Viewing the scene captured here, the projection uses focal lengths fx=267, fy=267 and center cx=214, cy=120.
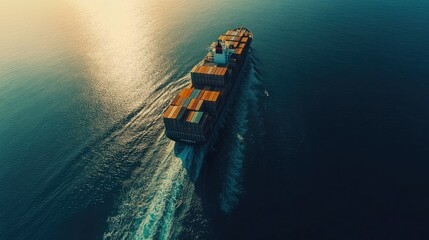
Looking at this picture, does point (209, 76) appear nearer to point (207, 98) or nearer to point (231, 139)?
point (207, 98)

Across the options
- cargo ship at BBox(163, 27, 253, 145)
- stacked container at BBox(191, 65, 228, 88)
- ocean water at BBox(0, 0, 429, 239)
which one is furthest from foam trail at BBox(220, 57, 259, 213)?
stacked container at BBox(191, 65, 228, 88)

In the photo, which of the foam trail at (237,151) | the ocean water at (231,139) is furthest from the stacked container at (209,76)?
the foam trail at (237,151)

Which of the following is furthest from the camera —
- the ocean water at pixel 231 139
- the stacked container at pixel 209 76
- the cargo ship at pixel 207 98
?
the stacked container at pixel 209 76

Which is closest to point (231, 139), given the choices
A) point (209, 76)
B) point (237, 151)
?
point (237, 151)

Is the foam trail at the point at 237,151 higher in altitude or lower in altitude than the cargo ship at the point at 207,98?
lower

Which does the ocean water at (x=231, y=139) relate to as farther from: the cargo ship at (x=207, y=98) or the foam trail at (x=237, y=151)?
the cargo ship at (x=207, y=98)
